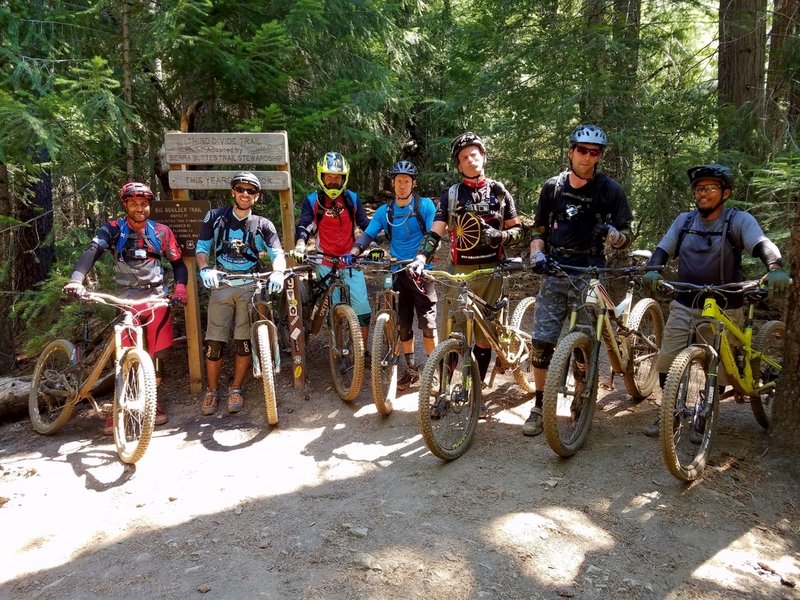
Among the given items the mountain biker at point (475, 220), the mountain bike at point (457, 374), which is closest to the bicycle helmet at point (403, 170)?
the mountain biker at point (475, 220)

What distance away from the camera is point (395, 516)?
3.92m

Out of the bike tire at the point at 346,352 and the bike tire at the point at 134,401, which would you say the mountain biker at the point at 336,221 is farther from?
the bike tire at the point at 134,401

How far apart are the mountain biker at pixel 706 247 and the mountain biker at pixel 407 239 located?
2285mm

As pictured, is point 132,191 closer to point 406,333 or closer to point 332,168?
point 332,168

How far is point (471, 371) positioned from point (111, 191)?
19.6ft

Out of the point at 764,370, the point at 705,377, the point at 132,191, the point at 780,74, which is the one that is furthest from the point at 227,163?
the point at 780,74

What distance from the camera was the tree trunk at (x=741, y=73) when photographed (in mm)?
6899

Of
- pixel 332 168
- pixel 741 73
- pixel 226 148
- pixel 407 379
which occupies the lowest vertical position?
pixel 407 379

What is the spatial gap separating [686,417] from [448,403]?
1.78m

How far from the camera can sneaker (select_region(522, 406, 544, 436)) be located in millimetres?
5047

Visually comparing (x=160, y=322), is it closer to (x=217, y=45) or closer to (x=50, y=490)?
(x=50, y=490)

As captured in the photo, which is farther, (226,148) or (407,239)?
(226,148)

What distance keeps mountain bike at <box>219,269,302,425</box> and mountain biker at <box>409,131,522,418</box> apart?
174 cm

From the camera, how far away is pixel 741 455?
452cm
